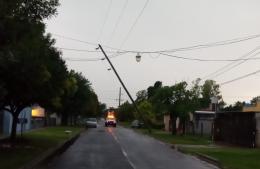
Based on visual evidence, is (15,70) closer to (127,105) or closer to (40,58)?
(40,58)

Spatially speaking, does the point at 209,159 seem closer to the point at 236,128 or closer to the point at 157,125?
the point at 236,128

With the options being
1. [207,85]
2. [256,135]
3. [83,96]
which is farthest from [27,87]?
[207,85]

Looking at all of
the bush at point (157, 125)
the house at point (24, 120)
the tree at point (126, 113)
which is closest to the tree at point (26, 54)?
the house at point (24, 120)

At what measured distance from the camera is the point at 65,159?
89.9 feet

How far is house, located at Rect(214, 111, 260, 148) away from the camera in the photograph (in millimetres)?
42594

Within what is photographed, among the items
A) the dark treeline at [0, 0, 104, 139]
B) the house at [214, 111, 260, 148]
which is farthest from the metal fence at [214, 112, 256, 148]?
the dark treeline at [0, 0, 104, 139]

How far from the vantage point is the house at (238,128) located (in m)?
42.6

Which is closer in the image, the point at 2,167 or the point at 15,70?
the point at 2,167

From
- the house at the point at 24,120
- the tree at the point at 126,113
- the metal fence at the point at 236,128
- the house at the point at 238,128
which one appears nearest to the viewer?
the house at the point at 238,128

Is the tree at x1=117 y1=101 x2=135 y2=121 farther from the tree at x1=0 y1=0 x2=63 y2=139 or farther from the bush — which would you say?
the tree at x1=0 y1=0 x2=63 y2=139

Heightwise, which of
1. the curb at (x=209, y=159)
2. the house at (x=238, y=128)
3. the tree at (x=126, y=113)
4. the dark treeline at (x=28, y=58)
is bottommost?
the curb at (x=209, y=159)

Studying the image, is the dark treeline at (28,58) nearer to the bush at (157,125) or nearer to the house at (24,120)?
the house at (24,120)

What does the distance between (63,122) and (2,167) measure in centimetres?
7813

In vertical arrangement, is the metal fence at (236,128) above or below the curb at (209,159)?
above
